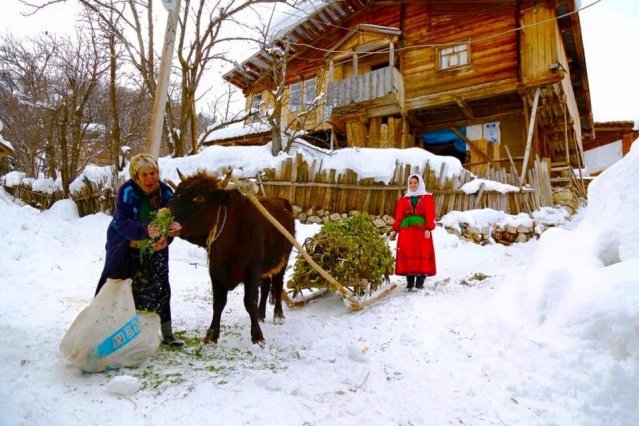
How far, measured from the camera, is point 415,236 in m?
5.73

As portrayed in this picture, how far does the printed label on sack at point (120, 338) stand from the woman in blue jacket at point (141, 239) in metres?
0.49

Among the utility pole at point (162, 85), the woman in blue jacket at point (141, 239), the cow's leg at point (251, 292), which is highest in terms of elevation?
the utility pole at point (162, 85)

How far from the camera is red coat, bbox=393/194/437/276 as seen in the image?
18.3 ft

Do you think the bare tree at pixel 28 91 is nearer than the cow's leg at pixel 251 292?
No

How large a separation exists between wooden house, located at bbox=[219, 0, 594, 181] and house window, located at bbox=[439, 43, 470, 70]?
1.5 inches

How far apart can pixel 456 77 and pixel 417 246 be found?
37.2 feet

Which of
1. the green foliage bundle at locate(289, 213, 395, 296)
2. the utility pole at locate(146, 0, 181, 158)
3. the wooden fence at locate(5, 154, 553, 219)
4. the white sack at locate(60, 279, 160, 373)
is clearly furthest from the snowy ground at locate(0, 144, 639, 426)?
the wooden fence at locate(5, 154, 553, 219)

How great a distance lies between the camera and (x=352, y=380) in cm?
268

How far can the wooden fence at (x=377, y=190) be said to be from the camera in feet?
32.3

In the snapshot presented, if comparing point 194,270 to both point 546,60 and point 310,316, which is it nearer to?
point 310,316

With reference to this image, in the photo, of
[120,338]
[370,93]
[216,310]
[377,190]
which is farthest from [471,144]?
[120,338]

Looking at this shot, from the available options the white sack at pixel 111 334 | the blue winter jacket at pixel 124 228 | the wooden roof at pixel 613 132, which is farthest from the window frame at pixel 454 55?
→ the white sack at pixel 111 334

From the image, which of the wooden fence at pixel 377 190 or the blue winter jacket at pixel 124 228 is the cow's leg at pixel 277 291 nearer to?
the blue winter jacket at pixel 124 228

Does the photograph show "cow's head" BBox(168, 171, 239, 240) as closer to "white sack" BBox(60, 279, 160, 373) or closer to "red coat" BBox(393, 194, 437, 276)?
"white sack" BBox(60, 279, 160, 373)
